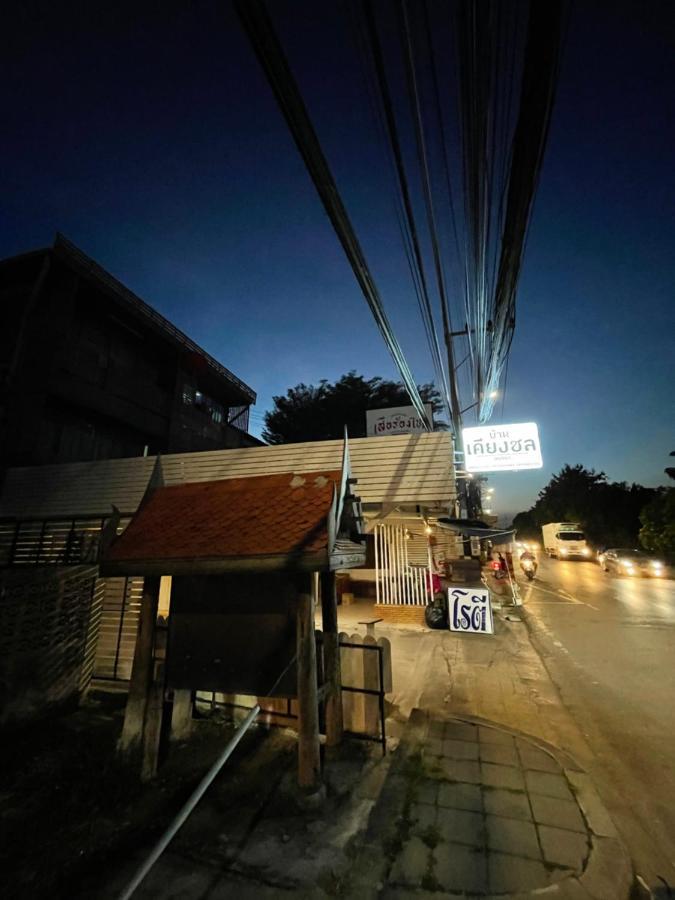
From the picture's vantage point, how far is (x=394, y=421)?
21094 mm

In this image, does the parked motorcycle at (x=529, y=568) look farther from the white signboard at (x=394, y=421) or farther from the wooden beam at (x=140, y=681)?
the wooden beam at (x=140, y=681)

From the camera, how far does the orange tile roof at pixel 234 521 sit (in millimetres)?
3035

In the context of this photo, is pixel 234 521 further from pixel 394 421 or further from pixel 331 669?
pixel 394 421

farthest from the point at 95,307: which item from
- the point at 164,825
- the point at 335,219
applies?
the point at 164,825

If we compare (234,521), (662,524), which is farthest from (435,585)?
(662,524)

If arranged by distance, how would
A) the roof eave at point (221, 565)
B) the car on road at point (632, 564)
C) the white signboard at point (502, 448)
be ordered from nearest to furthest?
the roof eave at point (221, 565) < the white signboard at point (502, 448) < the car on road at point (632, 564)

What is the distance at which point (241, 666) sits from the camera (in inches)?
134

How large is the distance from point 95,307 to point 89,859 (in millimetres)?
18748

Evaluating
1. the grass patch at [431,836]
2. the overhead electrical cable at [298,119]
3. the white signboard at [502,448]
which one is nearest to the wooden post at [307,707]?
the grass patch at [431,836]

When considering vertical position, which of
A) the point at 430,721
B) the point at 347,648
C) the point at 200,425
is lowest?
the point at 430,721

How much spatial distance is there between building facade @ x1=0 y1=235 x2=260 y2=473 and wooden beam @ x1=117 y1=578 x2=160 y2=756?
13450 mm

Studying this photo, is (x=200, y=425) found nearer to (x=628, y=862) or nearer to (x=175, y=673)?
(x=175, y=673)

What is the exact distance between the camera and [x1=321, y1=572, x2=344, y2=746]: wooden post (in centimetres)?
404

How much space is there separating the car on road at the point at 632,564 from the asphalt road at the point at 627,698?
31.1 ft
